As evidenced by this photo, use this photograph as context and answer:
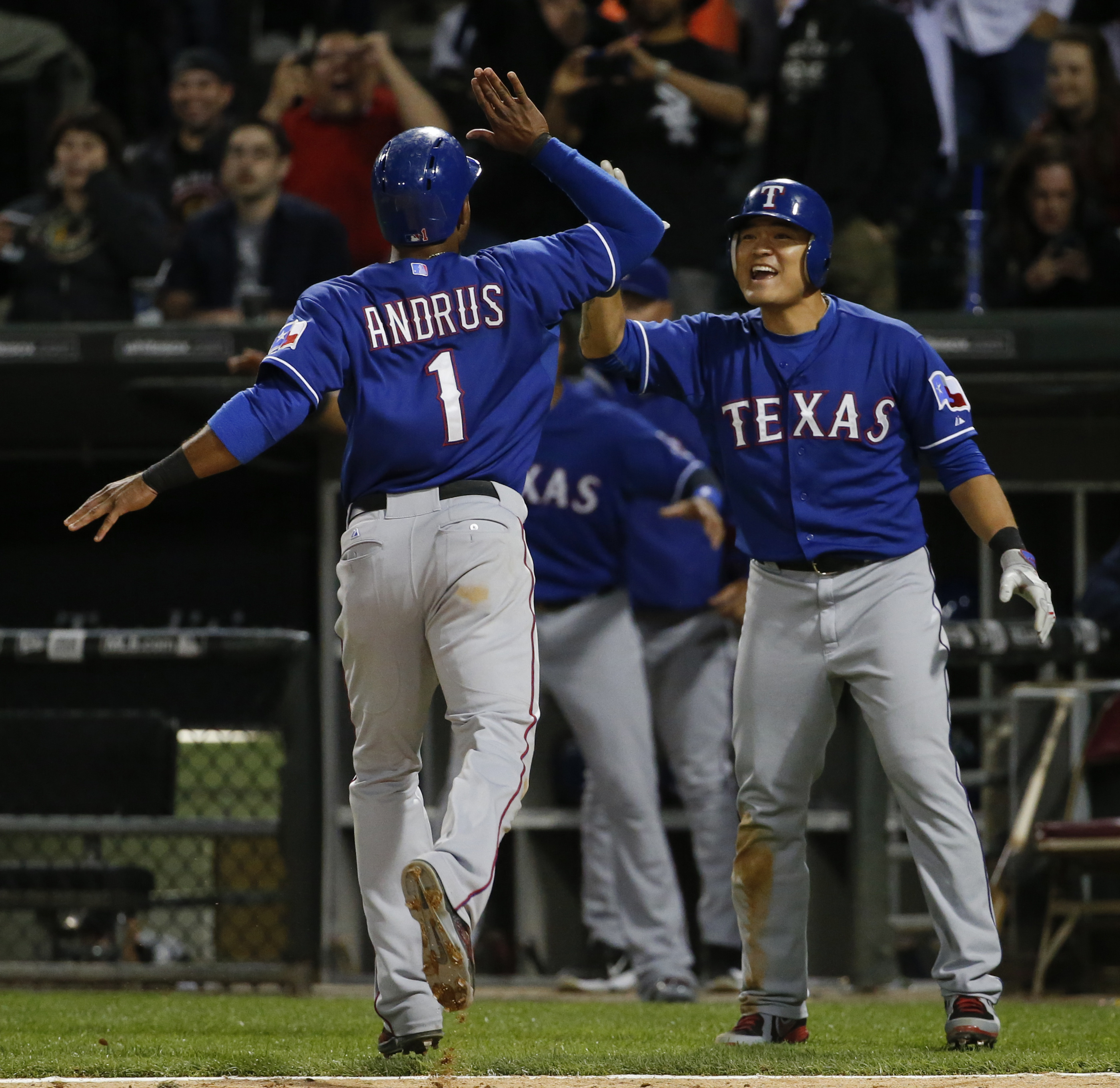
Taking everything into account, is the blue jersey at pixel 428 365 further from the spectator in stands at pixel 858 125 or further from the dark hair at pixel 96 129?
the dark hair at pixel 96 129

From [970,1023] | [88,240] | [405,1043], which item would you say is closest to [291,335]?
[405,1043]

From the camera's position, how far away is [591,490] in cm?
552

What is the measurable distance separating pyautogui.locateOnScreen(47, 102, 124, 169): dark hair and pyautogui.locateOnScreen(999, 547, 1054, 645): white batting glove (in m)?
4.92

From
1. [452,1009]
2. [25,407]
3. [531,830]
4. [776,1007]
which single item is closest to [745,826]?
[776,1007]

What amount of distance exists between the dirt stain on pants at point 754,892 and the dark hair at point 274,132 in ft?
13.8

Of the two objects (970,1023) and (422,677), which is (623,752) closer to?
(970,1023)

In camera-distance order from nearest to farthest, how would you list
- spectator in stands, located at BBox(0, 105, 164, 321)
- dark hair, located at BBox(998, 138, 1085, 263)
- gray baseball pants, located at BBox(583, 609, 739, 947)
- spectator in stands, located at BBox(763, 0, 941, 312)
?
gray baseball pants, located at BBox(583, 609, 739, 947) → spectator in stands, located at BBox(763, 0, 941, 312) → dark hair, located at BBox(998, 138, 1085, 263) → spectator in stands, located at BBox(0, 105, 164, 321)

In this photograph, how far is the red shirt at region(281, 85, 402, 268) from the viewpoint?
750cm

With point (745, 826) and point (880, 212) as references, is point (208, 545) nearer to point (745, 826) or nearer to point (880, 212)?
point (880, 212)

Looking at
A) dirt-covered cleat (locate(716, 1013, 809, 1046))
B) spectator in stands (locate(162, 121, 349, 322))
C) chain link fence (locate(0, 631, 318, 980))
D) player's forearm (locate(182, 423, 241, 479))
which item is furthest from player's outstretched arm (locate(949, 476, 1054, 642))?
spectator in stands (locate(162, 121, 349, 322))

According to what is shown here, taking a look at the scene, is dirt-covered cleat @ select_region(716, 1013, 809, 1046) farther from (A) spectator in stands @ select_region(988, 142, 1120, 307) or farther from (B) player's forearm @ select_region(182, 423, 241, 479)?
(A) spectator in stands @ select_region(988, 142, 1120, 307)

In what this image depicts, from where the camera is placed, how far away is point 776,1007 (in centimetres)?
369

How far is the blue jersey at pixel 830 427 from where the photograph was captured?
3.71 metres

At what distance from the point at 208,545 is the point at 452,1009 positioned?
15.1ft
